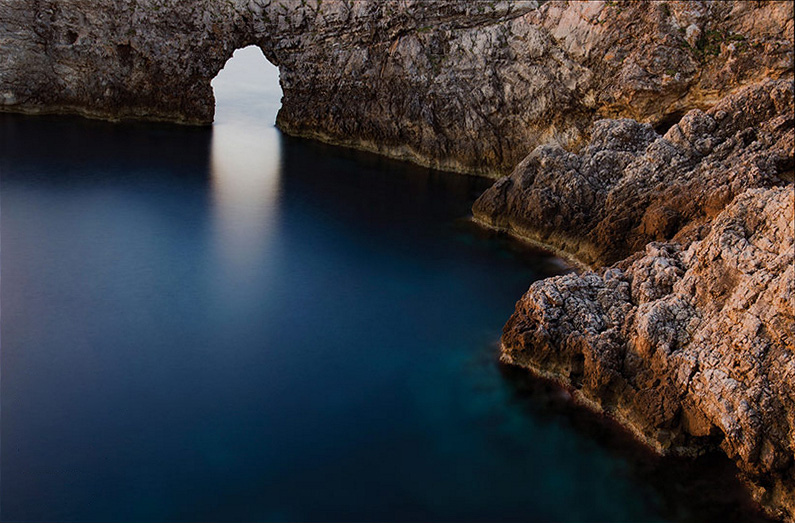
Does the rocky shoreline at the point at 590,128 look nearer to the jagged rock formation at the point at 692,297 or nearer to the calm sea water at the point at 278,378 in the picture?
the jagged rock formation at the point at 692,297

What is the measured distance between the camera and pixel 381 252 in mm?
34438

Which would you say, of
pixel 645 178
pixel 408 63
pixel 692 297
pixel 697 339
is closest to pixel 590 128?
pixel 645 178

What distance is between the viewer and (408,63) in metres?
50.2

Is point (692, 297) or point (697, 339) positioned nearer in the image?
point (697, 339)

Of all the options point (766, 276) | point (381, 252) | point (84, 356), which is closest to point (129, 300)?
point (84, 356)

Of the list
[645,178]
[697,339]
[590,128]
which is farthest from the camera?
[590,128]

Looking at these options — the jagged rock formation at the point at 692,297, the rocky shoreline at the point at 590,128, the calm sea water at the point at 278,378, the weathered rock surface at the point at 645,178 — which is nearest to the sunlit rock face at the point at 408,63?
the rocky shoreline at the point at 590,128

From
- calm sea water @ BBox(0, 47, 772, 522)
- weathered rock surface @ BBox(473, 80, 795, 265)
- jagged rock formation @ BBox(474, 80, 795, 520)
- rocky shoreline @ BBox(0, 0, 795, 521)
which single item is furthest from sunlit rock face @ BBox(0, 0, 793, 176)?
calm sea water @ BBox(0, 47, 772, 522)

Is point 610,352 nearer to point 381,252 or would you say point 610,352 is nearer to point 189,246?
point 381,252

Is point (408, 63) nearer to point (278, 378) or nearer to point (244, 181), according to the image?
point (244, 181)

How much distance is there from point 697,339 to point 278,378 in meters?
14.0

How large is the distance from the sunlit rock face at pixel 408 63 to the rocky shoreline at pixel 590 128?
131 millimetres

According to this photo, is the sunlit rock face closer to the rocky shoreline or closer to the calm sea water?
the rocky shoreline

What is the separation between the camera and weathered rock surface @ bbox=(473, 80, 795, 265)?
28156 millimetres
